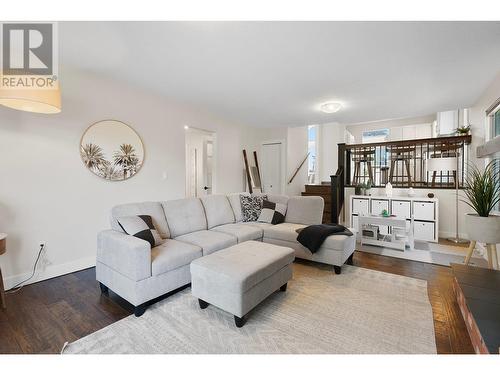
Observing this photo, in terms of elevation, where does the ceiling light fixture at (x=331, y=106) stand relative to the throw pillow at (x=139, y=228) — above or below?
above

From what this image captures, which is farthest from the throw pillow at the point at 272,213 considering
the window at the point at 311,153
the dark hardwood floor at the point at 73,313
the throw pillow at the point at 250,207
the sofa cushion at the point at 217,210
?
the window at the point at 311,153

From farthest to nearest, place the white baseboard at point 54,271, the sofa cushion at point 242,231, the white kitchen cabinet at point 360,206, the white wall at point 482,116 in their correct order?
the white kitchen cabinet at point 360,206 → the white wall at point 482,116 → the sofa cushion at point 242,231 → the white baseboard at point 54,271

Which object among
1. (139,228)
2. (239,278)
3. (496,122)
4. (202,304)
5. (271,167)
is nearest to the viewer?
(239,278)

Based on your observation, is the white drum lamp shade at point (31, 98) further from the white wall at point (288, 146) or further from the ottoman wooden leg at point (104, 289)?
the white wall at point (288, 146)

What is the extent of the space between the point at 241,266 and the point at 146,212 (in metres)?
1.39

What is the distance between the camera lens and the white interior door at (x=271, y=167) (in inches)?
243

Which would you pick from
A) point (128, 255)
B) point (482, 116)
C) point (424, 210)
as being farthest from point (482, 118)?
point (128, 255)

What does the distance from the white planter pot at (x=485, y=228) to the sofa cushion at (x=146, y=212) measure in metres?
3.30

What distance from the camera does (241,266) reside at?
6.08 ft

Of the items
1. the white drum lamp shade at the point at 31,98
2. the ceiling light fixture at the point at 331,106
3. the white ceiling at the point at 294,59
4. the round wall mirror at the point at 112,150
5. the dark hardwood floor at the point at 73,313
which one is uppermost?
the white ceiling at the point at 294,59

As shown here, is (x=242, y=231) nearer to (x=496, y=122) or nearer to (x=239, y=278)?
(x=239, y=278)

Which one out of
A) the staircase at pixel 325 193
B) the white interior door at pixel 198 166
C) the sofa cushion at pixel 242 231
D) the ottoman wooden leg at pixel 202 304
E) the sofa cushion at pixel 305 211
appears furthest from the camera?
the white interior door at pixel 198 166

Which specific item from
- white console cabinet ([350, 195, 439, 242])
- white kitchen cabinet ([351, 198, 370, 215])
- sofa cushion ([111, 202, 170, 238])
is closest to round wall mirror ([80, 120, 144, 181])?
sofa cushion ([111, 202, 170, 238])
